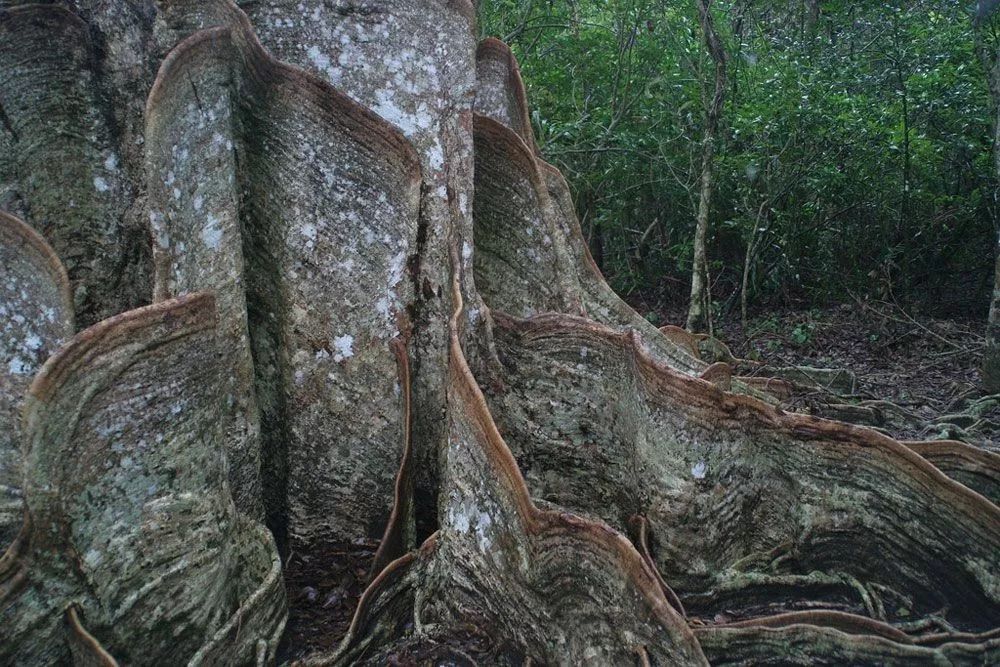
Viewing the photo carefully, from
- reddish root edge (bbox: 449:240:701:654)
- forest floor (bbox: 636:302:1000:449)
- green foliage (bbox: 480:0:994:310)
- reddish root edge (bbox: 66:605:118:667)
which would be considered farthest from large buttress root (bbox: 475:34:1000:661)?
green foliage (bbox: 480:0:994:310)

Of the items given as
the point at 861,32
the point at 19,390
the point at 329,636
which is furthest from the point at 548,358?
the point at 861,32

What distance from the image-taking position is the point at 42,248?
261cm

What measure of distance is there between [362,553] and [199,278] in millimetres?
1161

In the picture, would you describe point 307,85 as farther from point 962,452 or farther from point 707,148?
point 707,148

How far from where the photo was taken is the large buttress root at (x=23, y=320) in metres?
2.61

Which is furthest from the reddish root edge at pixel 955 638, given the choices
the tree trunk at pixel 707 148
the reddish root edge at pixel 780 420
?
the tree trunk at pixel 707 148

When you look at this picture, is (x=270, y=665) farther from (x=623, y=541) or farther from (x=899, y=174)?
(x=899, y=174)

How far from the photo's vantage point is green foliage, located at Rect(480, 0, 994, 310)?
7496mm

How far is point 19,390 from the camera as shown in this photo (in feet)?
8.72

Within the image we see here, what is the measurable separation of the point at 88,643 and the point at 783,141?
7057 millimetres

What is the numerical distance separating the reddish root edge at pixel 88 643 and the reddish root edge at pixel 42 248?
925mm

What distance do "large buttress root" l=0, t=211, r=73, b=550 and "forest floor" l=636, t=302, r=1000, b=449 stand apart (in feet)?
15.6

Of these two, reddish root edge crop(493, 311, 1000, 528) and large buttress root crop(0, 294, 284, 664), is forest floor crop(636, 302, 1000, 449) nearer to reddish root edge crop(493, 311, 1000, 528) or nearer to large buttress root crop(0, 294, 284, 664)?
reddish root edge crop(493, 311, 1000, 528)

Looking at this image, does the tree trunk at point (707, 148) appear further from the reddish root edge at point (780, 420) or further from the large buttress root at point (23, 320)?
the large buttress root at point (23, 320)
